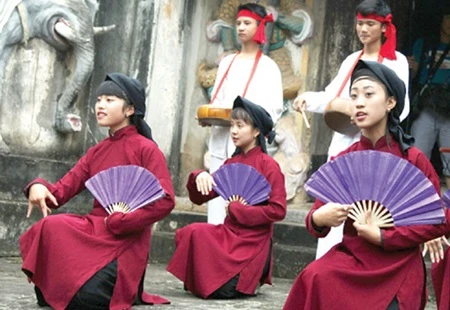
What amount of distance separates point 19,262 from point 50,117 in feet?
4.19

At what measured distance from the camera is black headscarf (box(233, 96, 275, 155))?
7477 mm

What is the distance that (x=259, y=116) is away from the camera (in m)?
7.50

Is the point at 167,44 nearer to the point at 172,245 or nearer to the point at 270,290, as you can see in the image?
the point at 172,245

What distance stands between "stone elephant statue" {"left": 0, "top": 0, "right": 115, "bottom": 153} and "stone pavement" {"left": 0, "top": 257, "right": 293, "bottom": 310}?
128 centimetres

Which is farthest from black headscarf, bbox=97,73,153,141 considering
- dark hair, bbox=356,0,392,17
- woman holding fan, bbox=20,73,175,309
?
dark hair, bbox=356,0,392,17

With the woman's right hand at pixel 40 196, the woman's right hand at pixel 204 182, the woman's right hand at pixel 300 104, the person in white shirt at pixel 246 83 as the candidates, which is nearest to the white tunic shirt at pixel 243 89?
the person in white shirt at pixel 246 83

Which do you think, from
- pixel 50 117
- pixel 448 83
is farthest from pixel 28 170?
pixel 448 83

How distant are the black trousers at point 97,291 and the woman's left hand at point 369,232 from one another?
165 centimetres

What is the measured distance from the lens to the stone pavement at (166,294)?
643cm

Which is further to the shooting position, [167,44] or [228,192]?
[167,44]

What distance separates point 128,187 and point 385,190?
1711 millimetres

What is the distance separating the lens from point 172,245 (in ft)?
30.5

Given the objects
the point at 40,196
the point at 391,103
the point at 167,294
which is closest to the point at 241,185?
the point at 167,294

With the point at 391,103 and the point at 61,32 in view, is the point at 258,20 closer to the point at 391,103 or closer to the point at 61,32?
the point at 61,32
